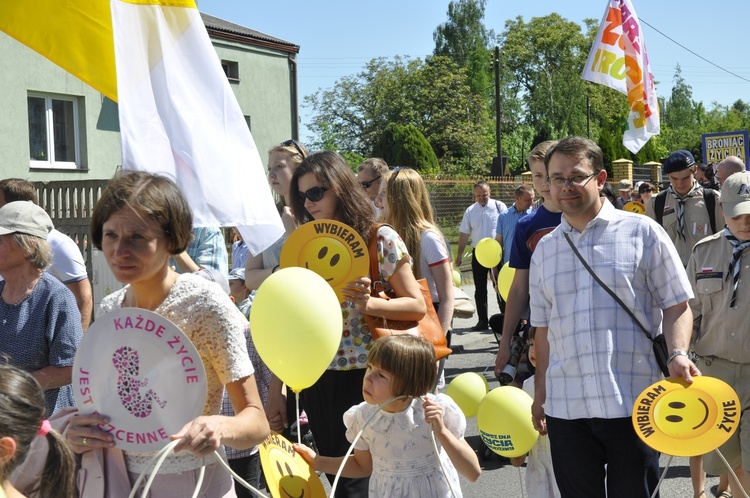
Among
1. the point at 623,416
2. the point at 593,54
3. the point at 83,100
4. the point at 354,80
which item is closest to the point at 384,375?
the point at 623,416

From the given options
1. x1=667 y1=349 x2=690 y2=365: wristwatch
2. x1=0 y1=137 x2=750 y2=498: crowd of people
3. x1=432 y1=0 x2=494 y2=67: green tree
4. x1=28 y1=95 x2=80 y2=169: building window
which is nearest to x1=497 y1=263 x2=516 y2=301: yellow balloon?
x1=0 y1=137 x2=750 y2=498: crowd of people

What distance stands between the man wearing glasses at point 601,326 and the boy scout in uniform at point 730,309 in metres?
1.29

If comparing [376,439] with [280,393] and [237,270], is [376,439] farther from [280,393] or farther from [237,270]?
[237,270]

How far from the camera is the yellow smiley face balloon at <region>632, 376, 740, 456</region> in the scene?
10.5ft

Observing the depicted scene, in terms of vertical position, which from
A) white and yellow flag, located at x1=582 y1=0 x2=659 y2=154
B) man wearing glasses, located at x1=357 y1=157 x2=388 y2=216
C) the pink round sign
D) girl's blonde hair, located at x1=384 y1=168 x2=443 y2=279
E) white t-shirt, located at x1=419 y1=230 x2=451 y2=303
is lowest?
the pink round sign

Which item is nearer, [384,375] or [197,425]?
[197,425]

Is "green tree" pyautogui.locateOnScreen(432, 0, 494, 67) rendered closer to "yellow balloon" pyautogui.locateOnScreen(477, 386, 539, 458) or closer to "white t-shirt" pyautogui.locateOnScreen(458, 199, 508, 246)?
"white t-shirt" pyautogui.locateOnScreen(458, 199, 508, 246)

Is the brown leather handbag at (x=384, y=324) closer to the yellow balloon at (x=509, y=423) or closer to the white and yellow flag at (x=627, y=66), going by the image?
the yellow balloon at (x=509, y=423)

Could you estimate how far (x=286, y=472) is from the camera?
9.59 feet

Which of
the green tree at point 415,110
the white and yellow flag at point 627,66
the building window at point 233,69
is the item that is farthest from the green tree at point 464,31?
the white and yellow flag at point 627,66

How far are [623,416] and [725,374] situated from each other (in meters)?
1.55

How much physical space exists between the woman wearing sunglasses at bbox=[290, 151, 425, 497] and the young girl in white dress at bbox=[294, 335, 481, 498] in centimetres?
28

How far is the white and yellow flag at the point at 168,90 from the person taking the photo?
375 centimetres

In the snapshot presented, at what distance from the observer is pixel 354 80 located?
182 ft
